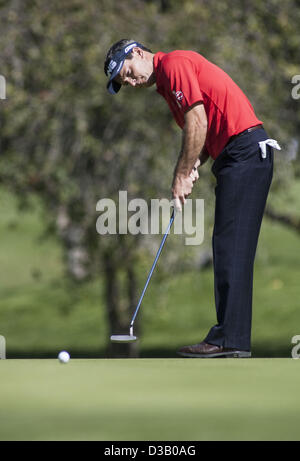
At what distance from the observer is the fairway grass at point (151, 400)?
126 inches

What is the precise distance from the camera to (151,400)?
3.78m

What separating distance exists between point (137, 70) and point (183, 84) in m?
0.40

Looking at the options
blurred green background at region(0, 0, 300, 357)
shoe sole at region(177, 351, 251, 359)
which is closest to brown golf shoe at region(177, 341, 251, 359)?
shoe sole at region(177, 351, 251, 359)

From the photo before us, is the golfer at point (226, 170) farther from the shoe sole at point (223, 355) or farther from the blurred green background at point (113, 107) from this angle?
the blurred green background at point (113, 107)

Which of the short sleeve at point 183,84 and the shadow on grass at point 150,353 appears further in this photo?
the shadow on grass at point 150,353

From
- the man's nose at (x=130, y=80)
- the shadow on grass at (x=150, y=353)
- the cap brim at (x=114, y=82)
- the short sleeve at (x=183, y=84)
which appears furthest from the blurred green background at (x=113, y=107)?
the short sleeve at (x=183, y=84)

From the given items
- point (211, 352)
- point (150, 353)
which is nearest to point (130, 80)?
point (211, 352)

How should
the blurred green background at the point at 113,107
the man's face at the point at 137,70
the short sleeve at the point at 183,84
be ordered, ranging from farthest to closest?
the blurred green background at the point at 113,107 < the man's face at the point at 137,70 < the short sleeve at the point at 183,84

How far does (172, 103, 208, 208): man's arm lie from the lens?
16.9 ft

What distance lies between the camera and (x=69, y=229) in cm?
1384

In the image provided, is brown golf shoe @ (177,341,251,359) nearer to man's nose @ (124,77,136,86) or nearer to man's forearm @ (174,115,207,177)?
man's forearm @ (174,115,207,177)
